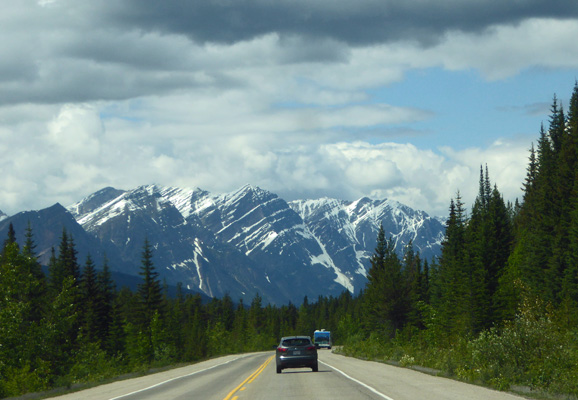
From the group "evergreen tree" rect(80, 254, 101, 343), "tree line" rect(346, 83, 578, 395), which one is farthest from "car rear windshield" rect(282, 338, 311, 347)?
"evergreen tree" rect(80, 254, 101, 343)

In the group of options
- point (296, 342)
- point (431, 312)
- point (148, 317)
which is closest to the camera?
point (296, 342)

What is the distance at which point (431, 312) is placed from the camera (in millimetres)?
80188

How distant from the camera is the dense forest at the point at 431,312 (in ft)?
80.6

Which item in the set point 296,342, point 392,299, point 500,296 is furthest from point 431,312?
point 296,342

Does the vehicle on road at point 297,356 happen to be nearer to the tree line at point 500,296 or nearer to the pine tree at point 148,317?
the tree line at point 500,296

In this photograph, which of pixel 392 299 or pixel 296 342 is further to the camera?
pixel 392 299

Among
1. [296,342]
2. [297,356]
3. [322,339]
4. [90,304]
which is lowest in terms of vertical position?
[322,339]

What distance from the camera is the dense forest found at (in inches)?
967

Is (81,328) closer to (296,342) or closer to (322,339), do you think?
(296,342)

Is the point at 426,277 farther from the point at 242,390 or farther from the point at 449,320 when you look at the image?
the point at 242,390

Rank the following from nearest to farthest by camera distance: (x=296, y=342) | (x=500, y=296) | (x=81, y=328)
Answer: (x=296, y=342) → (x=81, y=328) → (x=500, y=296)

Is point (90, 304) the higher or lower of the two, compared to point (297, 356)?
higher

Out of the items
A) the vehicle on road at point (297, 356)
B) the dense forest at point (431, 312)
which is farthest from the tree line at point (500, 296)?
the vehicle on road at point (297, 356)

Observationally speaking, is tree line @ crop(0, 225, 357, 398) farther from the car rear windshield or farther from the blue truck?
the blue truck
